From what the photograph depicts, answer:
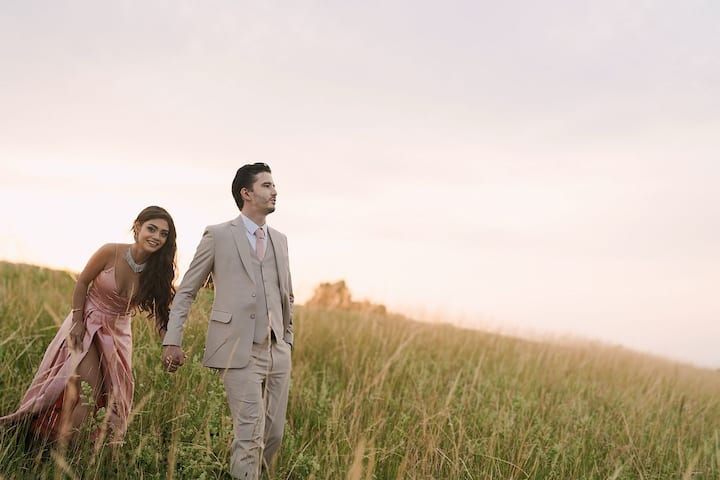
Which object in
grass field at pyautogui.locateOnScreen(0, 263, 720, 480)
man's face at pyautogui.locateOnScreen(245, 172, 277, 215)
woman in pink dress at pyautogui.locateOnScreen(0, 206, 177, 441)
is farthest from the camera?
woman in pink dress at pyautogui.locateOnScreen(0, 206, 177, 441)

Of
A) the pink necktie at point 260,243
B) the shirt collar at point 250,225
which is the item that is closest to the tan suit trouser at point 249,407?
the pink necktie at point 260,243

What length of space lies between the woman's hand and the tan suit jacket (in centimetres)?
79

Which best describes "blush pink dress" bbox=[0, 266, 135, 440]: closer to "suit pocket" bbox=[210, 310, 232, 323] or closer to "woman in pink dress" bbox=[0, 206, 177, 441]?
"woman in pink dress" bbox=[0, 206, 177, 441]

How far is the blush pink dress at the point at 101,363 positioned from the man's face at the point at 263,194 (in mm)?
1045

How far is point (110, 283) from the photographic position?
3.93 meters

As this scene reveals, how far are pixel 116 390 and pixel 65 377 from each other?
1.05 ft

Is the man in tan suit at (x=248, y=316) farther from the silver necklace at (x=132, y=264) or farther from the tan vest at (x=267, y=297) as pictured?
the silver necklace at (x=132, y=264)

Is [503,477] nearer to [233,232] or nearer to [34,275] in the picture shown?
[233,232]

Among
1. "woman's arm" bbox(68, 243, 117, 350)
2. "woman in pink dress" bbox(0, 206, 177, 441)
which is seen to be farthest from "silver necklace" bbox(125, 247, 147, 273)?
"woman's arm" bbox(68, 243, 117, 350)

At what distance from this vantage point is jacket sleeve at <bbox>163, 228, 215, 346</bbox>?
138 inches

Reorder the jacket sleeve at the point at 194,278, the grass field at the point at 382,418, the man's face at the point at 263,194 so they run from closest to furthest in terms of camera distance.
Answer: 1. the jacket sleeve at the point at 194,278
2. the man's face at the point at 263,194
3. the grass field at the point at 382,418

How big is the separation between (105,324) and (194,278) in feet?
2.66

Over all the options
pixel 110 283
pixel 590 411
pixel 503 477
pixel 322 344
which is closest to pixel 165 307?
pixel 110 283

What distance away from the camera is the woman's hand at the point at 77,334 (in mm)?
3898
